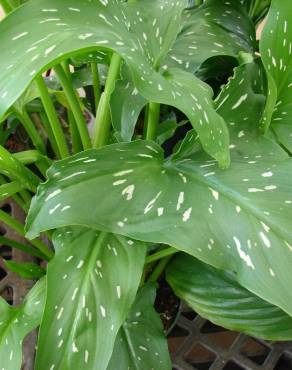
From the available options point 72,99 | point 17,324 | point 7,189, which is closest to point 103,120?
point 72,99

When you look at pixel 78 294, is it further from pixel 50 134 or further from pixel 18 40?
pixel 50 134

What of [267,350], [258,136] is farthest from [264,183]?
[267,350]

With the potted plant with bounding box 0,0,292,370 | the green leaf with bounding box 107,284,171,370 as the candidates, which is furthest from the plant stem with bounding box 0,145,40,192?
the green leaf with bounding box 107,284,171,370

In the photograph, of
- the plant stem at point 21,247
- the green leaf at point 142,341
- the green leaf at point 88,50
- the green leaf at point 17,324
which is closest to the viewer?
the green leaf at point 88,50

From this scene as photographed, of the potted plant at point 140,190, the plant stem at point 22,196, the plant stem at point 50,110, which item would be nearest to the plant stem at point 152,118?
the potted plant at point 140,190

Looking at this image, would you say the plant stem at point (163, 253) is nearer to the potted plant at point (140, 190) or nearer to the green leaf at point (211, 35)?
the potted plant at point (140, 190)

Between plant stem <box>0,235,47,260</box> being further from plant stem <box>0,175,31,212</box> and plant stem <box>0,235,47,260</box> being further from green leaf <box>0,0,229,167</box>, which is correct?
green leaf <box>0,0,229,167</box>

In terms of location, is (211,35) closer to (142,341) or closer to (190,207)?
(190,207)
